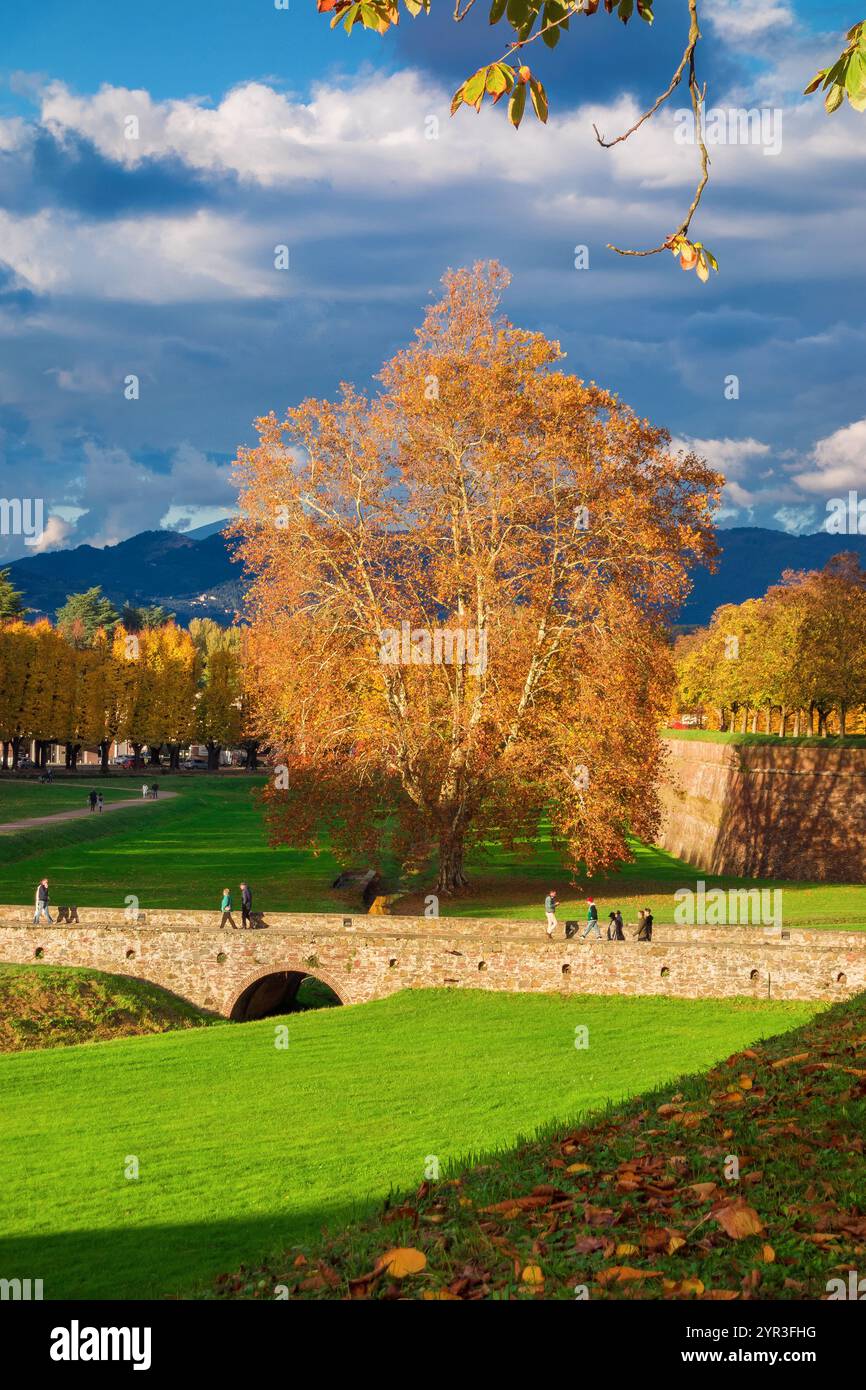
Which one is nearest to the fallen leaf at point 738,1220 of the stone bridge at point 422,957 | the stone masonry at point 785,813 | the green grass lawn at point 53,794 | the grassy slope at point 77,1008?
the stone bridge at point 422,957

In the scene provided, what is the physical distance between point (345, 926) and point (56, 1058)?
31.8ft

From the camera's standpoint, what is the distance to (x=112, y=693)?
112562 millimetres

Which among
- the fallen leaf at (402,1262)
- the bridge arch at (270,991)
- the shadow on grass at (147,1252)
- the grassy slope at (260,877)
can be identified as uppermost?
the fallen leaf at (402,1262)

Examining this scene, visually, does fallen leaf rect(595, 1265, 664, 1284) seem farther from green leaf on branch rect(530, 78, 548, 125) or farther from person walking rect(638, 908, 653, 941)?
person walking rect(638, 908, 653, 941)

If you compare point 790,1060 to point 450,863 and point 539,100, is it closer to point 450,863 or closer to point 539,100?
point 539,100

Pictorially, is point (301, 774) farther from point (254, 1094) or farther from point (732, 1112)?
point (732, 1112)

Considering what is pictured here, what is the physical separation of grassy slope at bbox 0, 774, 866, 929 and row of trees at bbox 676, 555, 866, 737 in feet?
43.5

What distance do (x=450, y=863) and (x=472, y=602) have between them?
31.5ft

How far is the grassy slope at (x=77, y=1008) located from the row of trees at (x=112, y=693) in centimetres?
5848

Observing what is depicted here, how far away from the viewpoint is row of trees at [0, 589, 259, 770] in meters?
103

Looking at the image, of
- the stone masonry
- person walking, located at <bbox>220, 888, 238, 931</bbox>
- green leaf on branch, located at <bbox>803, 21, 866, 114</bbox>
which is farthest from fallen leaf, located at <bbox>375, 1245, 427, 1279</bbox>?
the stone masonry

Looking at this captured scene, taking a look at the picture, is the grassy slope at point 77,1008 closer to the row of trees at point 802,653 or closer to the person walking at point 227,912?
the person walking at point 227,912

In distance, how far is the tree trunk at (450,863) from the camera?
145 ft

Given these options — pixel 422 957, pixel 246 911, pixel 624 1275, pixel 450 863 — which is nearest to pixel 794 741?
pixel 450 863
